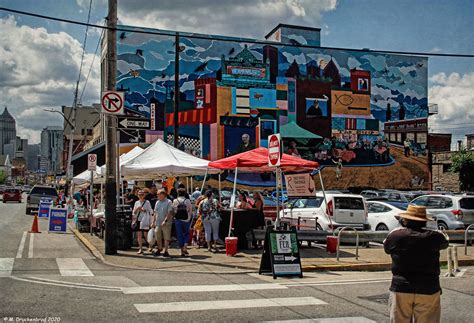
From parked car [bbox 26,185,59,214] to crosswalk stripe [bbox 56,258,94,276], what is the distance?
23336 millimetres

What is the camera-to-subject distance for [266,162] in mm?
15391

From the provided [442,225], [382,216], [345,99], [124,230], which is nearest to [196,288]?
[124,230]

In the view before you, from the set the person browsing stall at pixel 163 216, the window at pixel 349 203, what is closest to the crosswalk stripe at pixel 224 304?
the person browsing stall at pixel 163 216

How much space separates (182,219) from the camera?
14.3 metres

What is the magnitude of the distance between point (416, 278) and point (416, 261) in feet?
0.52

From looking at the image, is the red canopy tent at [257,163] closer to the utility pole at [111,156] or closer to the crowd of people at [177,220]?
the crowd of people at [177,220]

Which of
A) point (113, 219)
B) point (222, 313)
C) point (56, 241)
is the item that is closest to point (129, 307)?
point (222, 313)

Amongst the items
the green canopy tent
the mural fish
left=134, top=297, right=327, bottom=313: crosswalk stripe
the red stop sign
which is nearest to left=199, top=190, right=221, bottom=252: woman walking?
the red stop sign

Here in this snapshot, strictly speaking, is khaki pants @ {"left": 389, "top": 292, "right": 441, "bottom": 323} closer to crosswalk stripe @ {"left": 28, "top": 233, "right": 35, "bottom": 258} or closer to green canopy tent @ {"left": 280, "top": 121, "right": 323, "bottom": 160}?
crosswalk stripe @ {"left": 28, "top": 233, "right": 35, "bottom": 258}

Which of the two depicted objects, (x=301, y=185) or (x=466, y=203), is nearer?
(x=301, y=185)

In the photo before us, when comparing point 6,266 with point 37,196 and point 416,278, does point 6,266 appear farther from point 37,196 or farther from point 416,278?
point 37,196

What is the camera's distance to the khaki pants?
5.32m

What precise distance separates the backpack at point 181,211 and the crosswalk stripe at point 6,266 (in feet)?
13.0

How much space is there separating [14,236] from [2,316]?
1266cm
